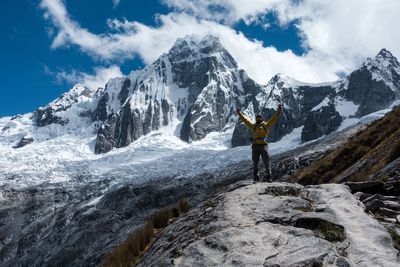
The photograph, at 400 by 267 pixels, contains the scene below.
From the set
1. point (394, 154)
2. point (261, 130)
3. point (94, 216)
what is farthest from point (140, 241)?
point (94, 216)

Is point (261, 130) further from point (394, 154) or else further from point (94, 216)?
point (94, 216)

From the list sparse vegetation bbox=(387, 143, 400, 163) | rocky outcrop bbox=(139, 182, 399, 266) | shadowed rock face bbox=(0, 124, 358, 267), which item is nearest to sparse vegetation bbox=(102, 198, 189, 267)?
rocky outcrop bbox=(139, 182, 399, 266)

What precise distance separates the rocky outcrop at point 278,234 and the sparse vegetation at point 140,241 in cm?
76

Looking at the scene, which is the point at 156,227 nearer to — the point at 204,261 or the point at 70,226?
the point at 204,261

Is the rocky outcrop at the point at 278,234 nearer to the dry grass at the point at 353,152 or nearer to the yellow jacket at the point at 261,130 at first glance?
the yellow jacket at the point at 261,130

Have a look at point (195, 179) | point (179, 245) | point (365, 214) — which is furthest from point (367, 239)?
point (195, 179)

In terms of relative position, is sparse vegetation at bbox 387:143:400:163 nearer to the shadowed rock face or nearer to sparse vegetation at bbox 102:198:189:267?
sparse vegetation at bbox 102:198:189:267

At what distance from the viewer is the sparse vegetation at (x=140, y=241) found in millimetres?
13312

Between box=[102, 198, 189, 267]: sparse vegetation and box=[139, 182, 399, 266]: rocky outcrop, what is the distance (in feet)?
2.49

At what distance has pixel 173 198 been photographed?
161 metres

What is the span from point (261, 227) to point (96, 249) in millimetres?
128831

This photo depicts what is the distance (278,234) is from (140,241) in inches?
190

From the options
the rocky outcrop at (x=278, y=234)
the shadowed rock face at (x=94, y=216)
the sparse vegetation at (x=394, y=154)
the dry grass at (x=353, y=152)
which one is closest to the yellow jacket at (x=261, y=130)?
the sparse vegetation at (x=394, y=154)

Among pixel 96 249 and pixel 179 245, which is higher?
pixel 179 245
